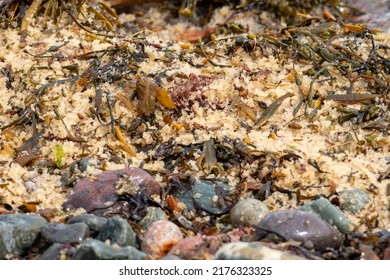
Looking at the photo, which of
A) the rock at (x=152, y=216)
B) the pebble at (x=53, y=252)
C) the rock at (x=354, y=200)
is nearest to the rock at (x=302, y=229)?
the rock at (x=354, y=200)

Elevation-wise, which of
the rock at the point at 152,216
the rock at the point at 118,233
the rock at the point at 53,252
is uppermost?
the rock at the point at 118,233

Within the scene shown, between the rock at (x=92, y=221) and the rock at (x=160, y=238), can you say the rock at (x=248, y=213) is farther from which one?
the rock at (x=92, y=221)

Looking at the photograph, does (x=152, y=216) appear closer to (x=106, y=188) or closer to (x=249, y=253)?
(x=106, y=188)

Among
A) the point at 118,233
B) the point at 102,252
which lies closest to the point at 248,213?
the point at 118,233

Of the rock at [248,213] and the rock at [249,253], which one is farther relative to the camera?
the rock at [248,213]
